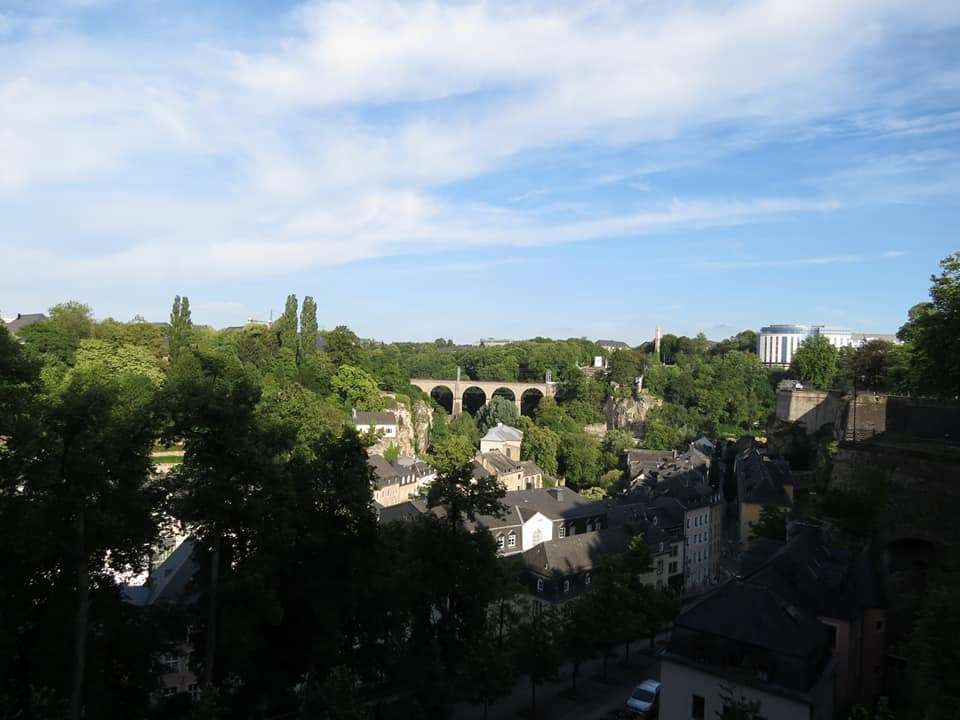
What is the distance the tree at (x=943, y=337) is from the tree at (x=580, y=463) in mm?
36569

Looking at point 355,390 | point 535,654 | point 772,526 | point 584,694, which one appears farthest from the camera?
point 355,390

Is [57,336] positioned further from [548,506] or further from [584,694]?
[584,694]

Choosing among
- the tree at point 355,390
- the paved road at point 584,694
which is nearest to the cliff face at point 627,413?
the tree at point 355,390

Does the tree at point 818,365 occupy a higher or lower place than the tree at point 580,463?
higher

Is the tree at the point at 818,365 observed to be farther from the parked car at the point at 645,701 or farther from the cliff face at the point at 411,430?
the parked car at the point at 645,701

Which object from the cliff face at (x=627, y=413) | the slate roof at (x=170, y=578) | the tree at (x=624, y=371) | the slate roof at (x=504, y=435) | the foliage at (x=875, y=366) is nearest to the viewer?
the slate roof at (x=170, y=578)

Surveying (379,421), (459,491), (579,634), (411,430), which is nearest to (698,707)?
(459,491)

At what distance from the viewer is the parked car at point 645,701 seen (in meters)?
18.8

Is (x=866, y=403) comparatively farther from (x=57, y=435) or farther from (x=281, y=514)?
(x=57, y=435)

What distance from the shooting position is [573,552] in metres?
29.1

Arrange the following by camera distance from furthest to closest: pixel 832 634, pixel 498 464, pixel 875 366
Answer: pixel 498 464
pixel 875 366
pixel 832 634

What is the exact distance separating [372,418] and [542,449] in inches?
645

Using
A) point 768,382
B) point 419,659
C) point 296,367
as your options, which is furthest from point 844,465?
point 768,382

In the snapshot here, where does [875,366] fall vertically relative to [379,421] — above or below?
above
